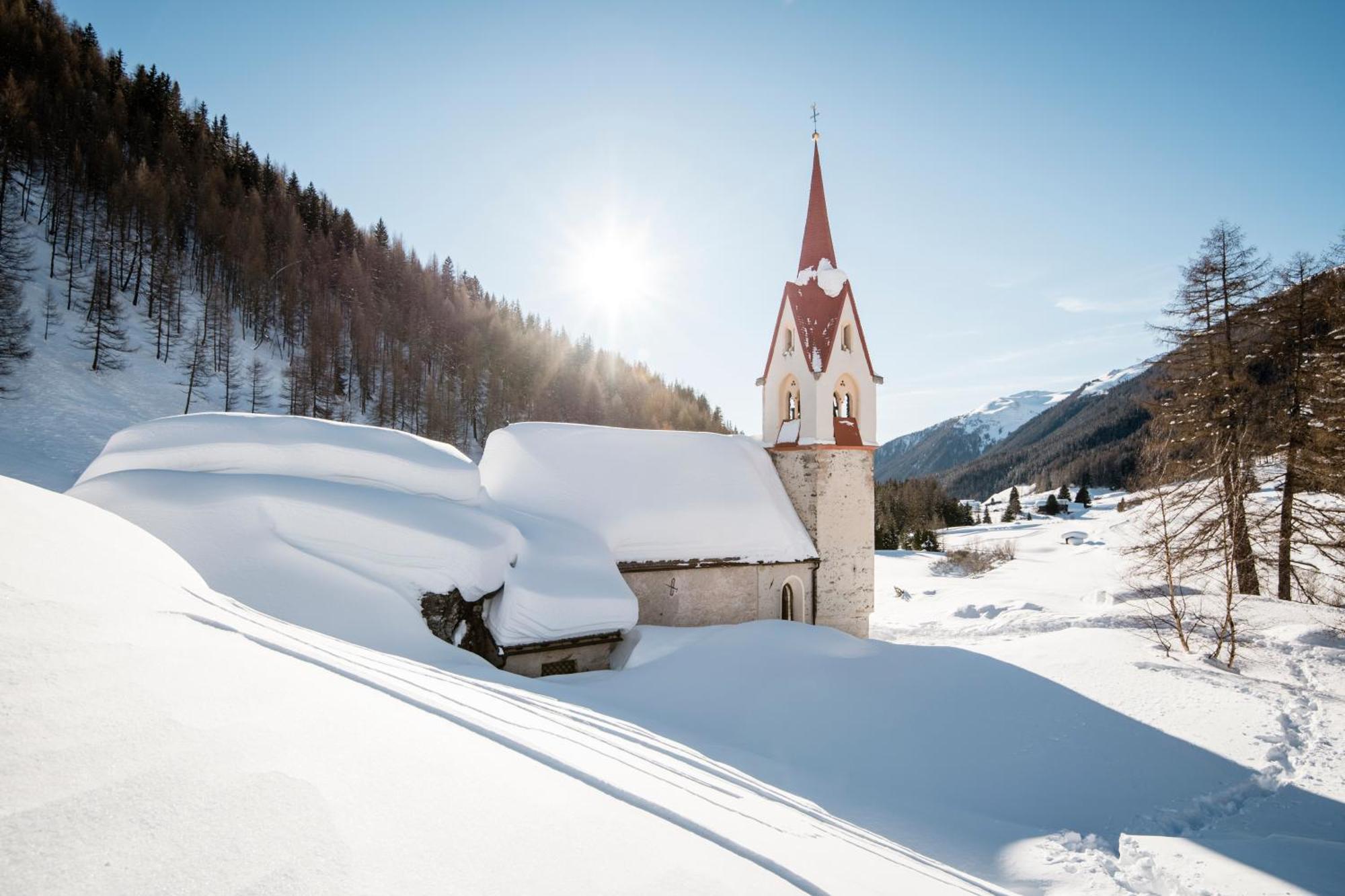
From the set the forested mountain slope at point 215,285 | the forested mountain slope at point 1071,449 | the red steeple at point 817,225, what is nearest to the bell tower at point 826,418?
the red steeple at point 817,225

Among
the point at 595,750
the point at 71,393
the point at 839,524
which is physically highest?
the point at 71,393

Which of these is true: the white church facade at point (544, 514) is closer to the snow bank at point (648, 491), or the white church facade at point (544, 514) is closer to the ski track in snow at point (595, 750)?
the snow bank at point (648, 491)

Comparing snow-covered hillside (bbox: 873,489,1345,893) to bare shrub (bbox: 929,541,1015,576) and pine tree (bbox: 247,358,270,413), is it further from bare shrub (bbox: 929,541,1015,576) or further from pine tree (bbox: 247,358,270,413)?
pine tree (bbox: 247,358,270,413)

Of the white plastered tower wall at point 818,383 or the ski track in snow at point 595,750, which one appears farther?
the white plastered tower wall at point 818,383

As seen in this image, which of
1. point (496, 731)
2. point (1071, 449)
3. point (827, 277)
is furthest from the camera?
point (1071, 449)

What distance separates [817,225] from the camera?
20.4m

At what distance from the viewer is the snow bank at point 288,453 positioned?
1055cm

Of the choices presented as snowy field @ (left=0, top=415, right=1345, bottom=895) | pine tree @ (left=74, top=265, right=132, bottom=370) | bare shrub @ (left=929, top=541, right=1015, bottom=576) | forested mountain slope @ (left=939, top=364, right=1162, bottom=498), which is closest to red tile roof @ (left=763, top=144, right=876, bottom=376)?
snowy field @ (left=0, top=415, right=1345, bottom=895)

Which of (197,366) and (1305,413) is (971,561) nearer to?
(1305,413)

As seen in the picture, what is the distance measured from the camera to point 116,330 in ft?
128

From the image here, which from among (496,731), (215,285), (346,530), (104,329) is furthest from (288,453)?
(215,285)

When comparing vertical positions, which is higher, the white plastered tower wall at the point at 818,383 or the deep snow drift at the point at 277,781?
the white plastered tower wall at the point at 818,383

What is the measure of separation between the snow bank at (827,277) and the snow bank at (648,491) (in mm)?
6684

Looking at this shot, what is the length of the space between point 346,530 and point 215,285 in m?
54.3
